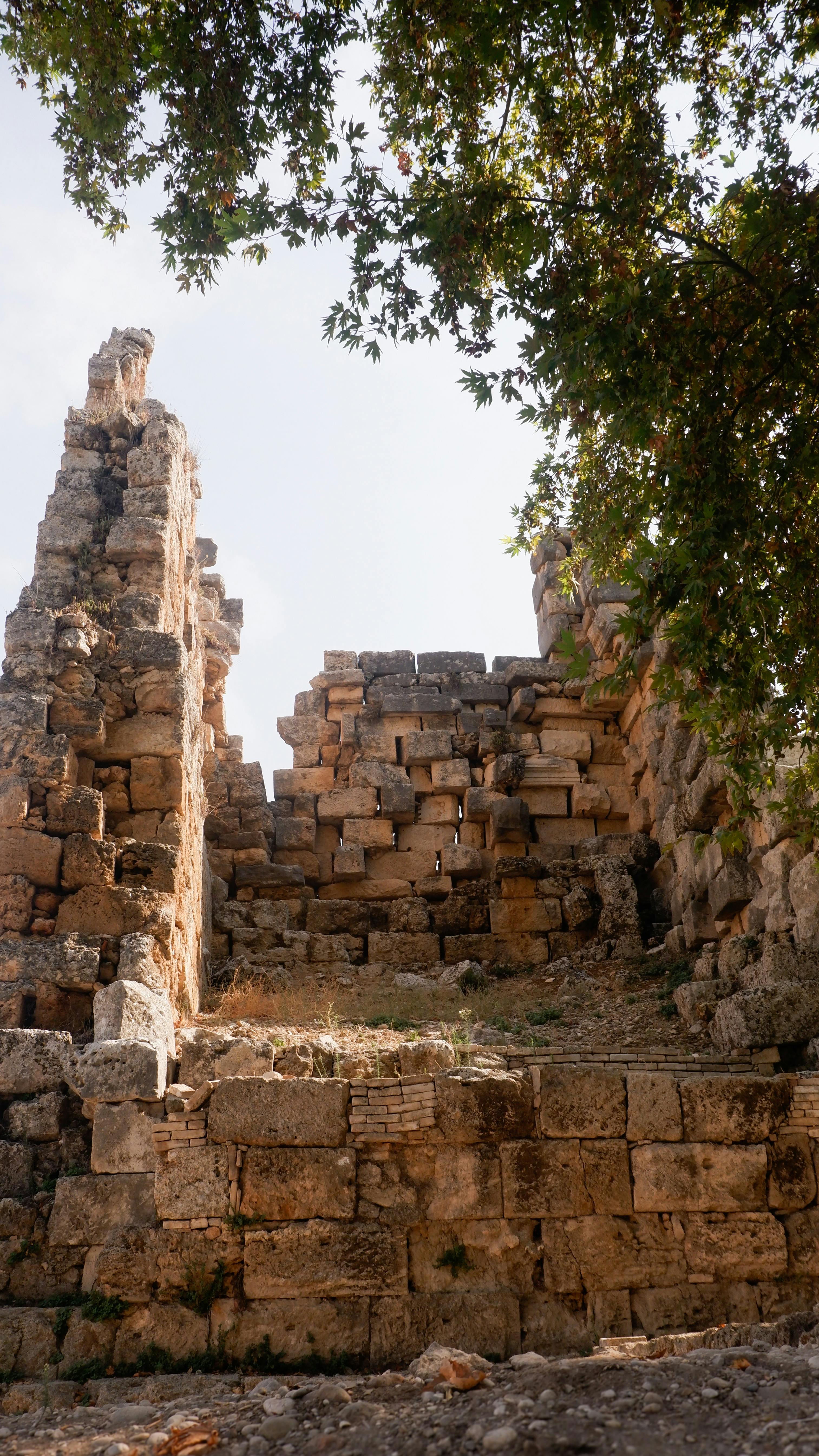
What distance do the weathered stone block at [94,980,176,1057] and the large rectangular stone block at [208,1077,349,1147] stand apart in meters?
0.72

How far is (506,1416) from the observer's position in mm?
4348

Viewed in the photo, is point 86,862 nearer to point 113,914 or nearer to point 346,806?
point 113,914

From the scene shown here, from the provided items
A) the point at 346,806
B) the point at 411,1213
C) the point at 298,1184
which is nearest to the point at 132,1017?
the point at 298,1184

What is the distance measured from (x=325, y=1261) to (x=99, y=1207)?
1.37m

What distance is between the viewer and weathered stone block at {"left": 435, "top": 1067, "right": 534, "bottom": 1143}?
22.6ft

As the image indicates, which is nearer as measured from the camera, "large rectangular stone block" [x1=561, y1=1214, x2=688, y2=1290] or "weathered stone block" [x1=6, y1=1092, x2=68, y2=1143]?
"large rectangular stone block" [x1=561, y1=1214, x2=688, y2=1290]

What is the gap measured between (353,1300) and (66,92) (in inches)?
288

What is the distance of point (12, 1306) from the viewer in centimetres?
646

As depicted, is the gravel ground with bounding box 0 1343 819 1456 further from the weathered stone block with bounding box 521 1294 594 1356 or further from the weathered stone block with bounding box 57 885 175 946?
the weathered stone block with bounding box 57 885 175 946

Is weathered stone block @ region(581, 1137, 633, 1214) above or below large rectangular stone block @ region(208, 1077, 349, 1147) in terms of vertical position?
below

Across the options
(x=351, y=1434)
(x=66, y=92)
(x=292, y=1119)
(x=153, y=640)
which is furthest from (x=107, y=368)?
(x=351, y=1434)

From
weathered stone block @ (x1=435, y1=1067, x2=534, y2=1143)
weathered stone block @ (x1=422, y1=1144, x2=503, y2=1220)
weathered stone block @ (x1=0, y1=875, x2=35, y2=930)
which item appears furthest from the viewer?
weathered stone block @ (x1=0, y1=875, x2=35, y2=930)

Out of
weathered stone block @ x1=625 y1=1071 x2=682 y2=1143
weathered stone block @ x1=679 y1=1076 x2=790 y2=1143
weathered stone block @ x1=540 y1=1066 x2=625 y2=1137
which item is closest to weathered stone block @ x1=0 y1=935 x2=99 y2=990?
weathered stone block @ x1=540 y1=1066 x2=625 y2=1137

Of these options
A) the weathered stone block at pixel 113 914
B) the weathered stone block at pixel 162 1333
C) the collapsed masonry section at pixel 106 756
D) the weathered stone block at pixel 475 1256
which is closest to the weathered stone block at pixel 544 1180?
the weathered stone block at pixel 475 1256
